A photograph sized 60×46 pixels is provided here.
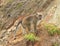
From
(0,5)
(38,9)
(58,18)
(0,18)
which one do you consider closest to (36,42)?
(58,18)

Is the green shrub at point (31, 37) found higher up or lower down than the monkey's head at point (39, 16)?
lower down

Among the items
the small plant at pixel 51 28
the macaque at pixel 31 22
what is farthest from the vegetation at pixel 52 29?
the macaque at pixel 31 22

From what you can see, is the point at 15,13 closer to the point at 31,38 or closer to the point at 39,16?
the point at 39,16

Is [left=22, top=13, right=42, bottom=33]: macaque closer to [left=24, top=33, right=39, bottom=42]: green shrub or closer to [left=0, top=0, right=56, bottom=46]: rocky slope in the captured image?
[left=0, top=0, right=56, bottom=46]: rocky slope

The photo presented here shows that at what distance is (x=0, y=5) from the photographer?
1220 cm

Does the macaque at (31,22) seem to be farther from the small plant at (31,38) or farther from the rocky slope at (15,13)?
the small plant at (31,38)

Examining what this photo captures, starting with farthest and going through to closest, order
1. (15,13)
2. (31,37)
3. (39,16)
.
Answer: (15,13) → (39,16) → (31,37)

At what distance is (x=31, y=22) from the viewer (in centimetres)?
946

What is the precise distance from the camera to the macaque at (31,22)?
9266mm

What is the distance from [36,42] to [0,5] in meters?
4.18

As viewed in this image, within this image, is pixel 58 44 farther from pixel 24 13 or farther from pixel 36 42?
pixel 24 13

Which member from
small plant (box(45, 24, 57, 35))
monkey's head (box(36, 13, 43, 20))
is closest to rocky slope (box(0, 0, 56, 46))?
monkey's head (box(36, 13, 43, 20))

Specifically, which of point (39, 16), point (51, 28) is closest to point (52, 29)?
point (51, 28)

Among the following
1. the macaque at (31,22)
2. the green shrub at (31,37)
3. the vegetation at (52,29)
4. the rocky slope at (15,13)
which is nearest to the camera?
the green shrub at (31,37)
